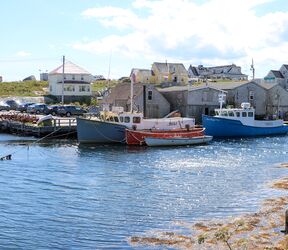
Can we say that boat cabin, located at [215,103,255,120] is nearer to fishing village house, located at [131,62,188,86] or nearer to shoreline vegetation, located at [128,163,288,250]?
shoreline vegetation, located at [128,163,288,250]

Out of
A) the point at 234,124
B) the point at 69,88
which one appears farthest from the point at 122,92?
the point at 69,88

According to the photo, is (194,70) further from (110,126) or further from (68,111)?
(110,126)

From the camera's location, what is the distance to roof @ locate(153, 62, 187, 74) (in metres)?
105

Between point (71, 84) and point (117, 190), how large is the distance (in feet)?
209

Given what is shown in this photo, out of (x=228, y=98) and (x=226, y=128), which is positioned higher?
(x=228, y=98)

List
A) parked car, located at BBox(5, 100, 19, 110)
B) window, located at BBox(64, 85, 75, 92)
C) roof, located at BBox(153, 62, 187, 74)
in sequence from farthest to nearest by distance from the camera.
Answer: roof, located at BBox(153, 62, 187, 74) < window, located at BBox(64, 85, 75, 92) < parked car, located at BBox(5, 100, 19, 110)

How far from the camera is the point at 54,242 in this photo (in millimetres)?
17266

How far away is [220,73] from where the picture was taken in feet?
479

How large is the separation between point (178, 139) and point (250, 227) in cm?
2927

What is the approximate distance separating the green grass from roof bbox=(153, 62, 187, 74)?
25302mm

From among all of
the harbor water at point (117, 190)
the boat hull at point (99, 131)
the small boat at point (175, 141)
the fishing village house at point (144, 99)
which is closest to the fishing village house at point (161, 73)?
the fishing village house at point (144, 99)

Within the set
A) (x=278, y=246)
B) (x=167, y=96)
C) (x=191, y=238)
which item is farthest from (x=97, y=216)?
(x=167, y=96)

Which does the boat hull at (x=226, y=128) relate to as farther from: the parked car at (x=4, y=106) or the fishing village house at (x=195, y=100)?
the parked car at (x=4, y=106)

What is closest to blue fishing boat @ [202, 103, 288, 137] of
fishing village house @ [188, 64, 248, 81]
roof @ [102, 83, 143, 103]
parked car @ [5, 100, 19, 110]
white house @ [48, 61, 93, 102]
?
roof @ [102, 83, 143, 103]
